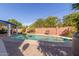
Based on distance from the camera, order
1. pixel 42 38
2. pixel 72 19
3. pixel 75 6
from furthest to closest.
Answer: pixel 42 38 → pixel 72 19 → pixel 75 6

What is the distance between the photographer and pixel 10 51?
4664 millimetres

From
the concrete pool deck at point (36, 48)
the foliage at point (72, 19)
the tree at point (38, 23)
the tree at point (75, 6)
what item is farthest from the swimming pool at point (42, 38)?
the tree at point (75, 6)

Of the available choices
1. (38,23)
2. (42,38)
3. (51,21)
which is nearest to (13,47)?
(42,38)

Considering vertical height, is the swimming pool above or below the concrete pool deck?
above

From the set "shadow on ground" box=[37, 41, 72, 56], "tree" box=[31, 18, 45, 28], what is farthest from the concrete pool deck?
"tree" box=[31, 18, 45, 28]

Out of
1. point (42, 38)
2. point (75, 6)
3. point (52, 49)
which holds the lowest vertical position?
point (52, 49)

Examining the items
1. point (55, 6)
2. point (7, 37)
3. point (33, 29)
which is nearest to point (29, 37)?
point (33, 29)

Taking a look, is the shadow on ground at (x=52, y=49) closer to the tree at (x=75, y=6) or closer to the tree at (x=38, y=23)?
the tree at (x=38, y=23)

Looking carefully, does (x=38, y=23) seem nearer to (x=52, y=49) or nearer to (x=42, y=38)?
(x=42, y=38)

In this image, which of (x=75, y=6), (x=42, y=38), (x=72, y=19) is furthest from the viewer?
(x=42, y=38)

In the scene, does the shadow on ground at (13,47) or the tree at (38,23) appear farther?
the shadow on ground at (13,47)

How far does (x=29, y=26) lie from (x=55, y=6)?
2.51ft

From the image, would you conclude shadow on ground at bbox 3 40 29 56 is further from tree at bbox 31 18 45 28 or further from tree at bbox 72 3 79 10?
tree at bbox 72 3 79 10

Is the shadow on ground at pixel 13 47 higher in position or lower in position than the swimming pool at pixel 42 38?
lower
